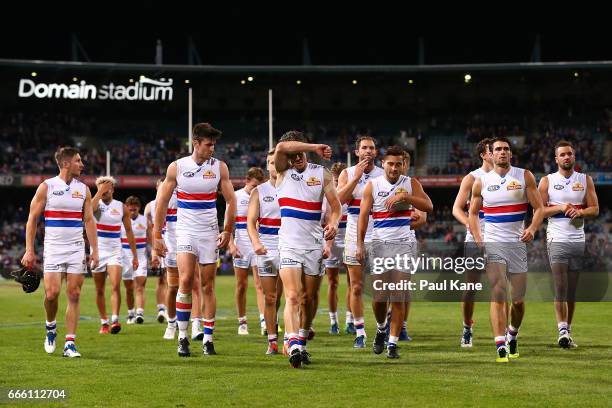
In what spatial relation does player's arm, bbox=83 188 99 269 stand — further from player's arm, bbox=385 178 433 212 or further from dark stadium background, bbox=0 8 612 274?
dark stadium background, bbox=0 8 612 274

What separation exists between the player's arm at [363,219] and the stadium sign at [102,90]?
46639 millimetres

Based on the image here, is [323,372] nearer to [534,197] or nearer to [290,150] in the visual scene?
[290,150]

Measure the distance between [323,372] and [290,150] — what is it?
241 centimetres

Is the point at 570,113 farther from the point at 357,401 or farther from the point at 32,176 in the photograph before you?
the point at 357,401

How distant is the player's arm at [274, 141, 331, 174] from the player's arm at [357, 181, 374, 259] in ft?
4.40

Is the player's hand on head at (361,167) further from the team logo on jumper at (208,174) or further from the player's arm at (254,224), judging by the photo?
the team logo on jumper at (208,174)

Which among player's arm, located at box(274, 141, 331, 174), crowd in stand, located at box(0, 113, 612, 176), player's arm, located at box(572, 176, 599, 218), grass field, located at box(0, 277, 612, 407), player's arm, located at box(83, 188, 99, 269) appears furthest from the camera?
crowd in stand, located at box(0, 113, 612, 176)

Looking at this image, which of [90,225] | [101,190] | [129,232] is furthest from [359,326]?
[101,190]

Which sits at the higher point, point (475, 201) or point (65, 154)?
point (65, 154)

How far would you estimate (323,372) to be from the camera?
10.1m

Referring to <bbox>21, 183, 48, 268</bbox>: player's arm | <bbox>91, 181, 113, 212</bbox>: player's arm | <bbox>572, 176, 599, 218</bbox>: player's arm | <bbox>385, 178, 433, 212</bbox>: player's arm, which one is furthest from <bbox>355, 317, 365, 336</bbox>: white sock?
<bbox>91, 181, 113, 212</bbox>: player's arm

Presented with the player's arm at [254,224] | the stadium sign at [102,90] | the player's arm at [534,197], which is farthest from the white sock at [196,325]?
the stadium sign at [102,90]

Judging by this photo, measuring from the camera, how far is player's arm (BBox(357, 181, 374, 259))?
37.6 feet

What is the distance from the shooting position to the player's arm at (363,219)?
37.6ft
